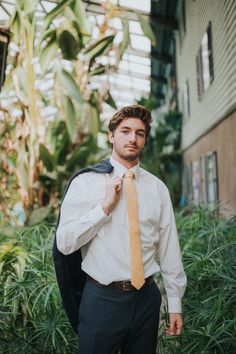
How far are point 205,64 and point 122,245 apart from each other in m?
7.22

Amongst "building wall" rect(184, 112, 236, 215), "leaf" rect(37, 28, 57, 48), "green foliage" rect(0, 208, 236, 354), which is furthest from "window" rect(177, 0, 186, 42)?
"green foliage" rect(0, 208, 236, 354)

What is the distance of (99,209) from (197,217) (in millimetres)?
3102

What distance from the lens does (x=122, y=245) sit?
1.81 meters

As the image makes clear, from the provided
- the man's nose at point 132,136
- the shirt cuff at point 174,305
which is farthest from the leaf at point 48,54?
the shirt cuff at point 174,305

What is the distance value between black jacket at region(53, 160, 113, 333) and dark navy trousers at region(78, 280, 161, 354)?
193 mm

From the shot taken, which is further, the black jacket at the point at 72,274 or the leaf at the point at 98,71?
the leaf at the point at 98,71

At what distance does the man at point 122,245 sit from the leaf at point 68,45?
367 cm

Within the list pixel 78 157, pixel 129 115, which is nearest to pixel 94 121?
pixel 78 157

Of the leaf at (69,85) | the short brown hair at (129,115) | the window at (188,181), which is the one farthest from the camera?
the window at (188,181)

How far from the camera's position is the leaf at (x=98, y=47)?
5773mm

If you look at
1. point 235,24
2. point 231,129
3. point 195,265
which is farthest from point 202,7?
point 195,265

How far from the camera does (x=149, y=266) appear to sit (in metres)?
1.89

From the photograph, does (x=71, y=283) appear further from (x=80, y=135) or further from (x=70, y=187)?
(x=80, y=135)

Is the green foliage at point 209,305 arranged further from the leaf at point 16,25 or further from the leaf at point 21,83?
the leaf at point 16,25
